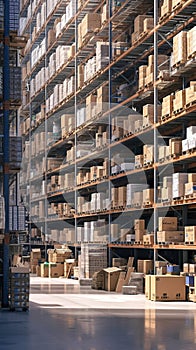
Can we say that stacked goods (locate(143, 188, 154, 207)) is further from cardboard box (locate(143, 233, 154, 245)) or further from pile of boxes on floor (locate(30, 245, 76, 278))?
pile of boxes on floor (locate(30, 245, 76, 278))

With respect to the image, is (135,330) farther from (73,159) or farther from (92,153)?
(73,159)

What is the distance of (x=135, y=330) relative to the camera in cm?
1107

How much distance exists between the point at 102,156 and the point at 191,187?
9.02 meters

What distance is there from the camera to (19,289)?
1421cm

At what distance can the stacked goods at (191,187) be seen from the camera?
55.0 feet

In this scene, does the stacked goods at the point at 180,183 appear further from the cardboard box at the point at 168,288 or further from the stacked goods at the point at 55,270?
the stacked goods at the point at 55,270

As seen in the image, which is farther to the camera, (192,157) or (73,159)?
(73,159)

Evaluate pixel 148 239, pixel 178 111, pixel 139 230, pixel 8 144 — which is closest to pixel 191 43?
pixel 178 111

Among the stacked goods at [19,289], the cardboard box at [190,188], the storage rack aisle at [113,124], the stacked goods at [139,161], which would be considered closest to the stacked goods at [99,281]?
the storage rack aisle at [113,124]

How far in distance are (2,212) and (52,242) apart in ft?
53.9

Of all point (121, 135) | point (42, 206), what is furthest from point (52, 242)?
point (121, 135)

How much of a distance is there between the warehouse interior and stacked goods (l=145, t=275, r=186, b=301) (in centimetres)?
3

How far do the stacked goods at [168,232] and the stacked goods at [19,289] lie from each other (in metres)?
4.71

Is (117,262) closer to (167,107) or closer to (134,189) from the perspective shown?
(134,189)
